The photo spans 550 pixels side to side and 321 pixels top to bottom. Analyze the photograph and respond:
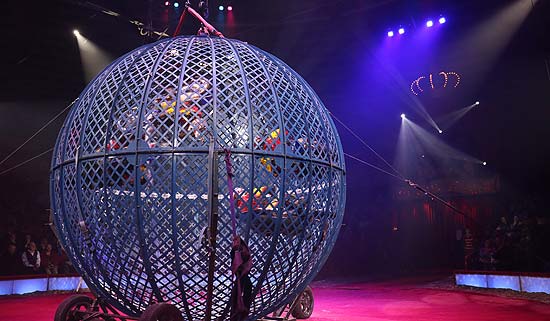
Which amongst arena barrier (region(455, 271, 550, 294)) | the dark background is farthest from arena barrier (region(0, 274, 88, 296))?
arena barrier (region(455, 271, 550, 294))

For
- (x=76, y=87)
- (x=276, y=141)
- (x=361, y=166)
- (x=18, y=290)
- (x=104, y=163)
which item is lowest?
(x=18, y=290)

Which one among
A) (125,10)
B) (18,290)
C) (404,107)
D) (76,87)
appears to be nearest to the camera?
(18,290)

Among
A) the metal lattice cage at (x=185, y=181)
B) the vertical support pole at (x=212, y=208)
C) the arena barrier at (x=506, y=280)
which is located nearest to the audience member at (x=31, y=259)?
the metal lattice cage at (x=185, y=181)

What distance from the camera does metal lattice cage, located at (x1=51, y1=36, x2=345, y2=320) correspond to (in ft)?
8.41

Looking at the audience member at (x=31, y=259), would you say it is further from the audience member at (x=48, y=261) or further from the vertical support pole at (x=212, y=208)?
the vertical support pole at (x=212, y=208)

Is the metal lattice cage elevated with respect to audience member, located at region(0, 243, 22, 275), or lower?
elevated

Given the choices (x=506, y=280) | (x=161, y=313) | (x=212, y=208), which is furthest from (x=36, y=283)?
(x=506, y=280)

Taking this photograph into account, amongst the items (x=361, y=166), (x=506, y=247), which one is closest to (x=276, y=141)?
(x=506, y=247)

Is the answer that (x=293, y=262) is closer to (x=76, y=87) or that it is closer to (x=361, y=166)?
(x=76, y=87)

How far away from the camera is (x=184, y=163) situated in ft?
8.57

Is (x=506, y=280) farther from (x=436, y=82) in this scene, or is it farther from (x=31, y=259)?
(x=31, y=259)

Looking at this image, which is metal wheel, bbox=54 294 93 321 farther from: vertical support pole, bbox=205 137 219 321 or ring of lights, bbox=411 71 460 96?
ring of lights, bbox=411 71 460 96

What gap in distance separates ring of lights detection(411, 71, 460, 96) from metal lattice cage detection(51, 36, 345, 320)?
10566 mm

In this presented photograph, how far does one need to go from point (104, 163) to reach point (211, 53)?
3.41 feet
